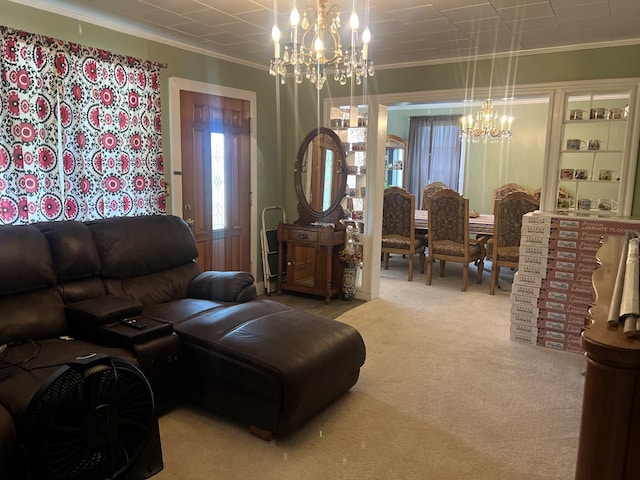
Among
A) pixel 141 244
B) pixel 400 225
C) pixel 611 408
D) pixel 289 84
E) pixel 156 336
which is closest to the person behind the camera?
pixel 611 408

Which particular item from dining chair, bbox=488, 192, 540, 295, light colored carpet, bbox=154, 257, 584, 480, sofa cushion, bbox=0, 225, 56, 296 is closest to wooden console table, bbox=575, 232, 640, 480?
light colored carpet, bbox=154, 257, 584, 480

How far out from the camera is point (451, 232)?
552 cm

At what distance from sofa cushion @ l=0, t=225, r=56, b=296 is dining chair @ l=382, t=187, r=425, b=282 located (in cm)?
391

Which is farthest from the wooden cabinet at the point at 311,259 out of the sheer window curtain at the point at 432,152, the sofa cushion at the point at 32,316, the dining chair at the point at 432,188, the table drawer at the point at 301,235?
A: the sheer window curtain at the point at 432,152

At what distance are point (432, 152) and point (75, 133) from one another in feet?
20.8

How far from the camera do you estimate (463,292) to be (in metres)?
5.33

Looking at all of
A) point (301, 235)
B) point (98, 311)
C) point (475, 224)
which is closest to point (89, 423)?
point (98, 311)

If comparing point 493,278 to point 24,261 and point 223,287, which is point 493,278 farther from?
point 24,261

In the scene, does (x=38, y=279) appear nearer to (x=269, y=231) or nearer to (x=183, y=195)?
(x=183, y=195)

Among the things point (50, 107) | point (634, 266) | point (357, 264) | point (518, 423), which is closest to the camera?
point (634, 266)

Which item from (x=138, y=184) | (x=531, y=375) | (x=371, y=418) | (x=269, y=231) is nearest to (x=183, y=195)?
(x=138, y=184)

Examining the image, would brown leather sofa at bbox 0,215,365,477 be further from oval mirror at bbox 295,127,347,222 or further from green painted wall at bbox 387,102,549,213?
green painted wall at bbox 387,102,549,213

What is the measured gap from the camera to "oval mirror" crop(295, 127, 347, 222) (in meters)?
4.91

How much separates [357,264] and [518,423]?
2523 millimetres
